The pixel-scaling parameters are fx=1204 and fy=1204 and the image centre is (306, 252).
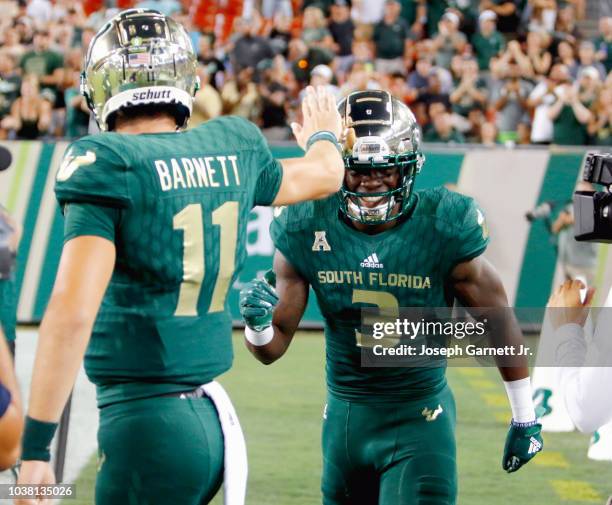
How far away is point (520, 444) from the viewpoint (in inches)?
161

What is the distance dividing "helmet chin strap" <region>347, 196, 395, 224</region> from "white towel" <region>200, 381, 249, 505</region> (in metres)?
1.11

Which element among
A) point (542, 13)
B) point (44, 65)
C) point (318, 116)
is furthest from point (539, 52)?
point (318, 116)

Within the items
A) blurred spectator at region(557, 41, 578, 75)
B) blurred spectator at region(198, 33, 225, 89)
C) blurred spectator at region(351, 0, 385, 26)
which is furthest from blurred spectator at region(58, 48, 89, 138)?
blurred spectator at region(557, 41, 578, 75)

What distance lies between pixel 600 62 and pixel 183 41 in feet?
36.8

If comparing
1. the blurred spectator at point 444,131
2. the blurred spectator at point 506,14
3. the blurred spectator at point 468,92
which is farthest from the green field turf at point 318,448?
the blurred spectator at point 506,14

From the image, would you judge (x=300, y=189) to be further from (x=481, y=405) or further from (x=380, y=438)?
(x=481, y=405)

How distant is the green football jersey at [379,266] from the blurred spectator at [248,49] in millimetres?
9740

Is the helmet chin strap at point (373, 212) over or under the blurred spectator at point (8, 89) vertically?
over

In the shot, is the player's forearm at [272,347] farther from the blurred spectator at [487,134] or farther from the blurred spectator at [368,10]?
the blurred spectator at [368,10]

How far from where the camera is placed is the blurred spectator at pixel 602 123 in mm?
12023

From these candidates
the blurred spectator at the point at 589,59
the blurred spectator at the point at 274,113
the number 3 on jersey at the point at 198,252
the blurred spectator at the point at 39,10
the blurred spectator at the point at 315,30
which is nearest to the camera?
the number 3 on jersey at the point at 198,252

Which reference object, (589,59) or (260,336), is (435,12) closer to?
(589,59)

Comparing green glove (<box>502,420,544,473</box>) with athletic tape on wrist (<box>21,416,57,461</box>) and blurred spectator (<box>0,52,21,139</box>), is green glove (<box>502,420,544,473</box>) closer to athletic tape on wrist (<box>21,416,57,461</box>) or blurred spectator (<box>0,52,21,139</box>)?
athletic tape on wrist (<box>21,416,57,461</box>)

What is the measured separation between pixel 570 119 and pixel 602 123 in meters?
0.32
